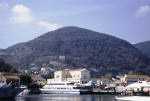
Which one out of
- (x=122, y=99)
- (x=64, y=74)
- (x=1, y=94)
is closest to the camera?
(x=122, y=99)

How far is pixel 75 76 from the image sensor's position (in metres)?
154

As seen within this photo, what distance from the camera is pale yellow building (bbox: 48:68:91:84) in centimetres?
14925

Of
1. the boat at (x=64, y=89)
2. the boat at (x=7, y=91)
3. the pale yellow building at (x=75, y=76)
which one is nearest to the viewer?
the boat at (x=7, y=91)

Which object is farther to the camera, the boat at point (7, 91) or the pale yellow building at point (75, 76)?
the pale yellow building at point (75, 76)

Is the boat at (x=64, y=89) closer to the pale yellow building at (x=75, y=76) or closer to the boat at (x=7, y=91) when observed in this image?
the pale yellow building at (x=75, y=76)

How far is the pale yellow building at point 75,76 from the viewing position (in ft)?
490

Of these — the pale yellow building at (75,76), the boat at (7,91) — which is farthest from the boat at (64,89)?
the boat at (7,91)

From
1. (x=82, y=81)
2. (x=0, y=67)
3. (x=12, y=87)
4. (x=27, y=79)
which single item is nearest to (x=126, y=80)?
(x=82, y=81)

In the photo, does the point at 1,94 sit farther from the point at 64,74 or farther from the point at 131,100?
the point at 64,74

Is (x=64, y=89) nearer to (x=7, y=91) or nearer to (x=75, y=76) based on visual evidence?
(x=7, y=91)

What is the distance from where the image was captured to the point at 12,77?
11850 centimetres

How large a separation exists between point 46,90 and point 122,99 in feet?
188

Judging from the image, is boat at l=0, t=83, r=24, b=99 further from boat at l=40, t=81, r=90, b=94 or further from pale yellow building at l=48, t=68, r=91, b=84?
pale yellow building at l=48, t=68, r=91, b=84

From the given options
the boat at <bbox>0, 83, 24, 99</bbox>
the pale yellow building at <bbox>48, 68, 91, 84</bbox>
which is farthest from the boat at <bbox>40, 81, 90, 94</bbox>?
the boat at <bbox>0, 83, 24, 99</bbox>
